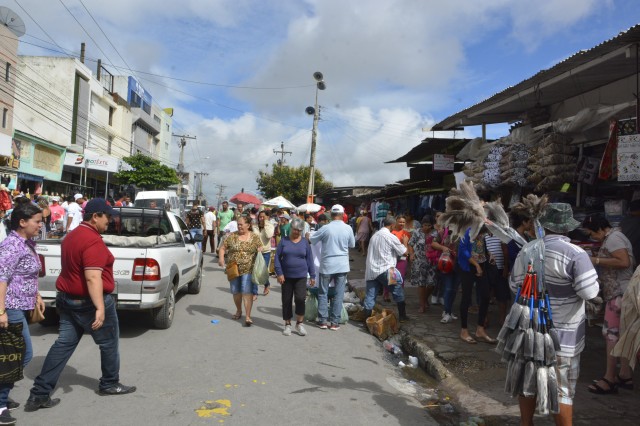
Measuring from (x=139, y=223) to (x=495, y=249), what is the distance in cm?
584

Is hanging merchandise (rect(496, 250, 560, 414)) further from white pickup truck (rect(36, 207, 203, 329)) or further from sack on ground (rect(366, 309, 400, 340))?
white pickup truck (rect(36, 207, 203, 329))

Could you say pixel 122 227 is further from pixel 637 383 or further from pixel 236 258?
pixel 637 383

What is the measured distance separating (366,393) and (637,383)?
2.90 meters

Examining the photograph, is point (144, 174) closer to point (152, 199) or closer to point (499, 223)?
point (152, 199)

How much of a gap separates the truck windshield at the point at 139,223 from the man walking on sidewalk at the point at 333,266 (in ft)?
9.24

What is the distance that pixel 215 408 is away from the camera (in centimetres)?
420

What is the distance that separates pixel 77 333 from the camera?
4.20 m

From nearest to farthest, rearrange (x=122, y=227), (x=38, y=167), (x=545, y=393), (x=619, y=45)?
(x=545, y=393) < (x=619, y=45) < (x=122, y=227) < (x=38, y=167)

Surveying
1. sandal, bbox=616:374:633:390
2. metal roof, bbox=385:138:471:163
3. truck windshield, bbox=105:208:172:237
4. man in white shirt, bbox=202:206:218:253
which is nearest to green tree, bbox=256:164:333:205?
man in white shirt, bbox=202:206:218:253

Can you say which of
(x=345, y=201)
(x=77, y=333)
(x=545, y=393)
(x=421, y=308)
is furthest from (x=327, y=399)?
(x=345, y=201)

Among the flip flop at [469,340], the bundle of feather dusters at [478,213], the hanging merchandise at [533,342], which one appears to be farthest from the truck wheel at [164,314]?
the hanging merchandise at [533,342]

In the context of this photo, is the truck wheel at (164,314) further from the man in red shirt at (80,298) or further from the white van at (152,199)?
the white van at (152,199)

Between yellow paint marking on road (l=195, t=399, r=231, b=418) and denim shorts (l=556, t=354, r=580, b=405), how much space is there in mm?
2638

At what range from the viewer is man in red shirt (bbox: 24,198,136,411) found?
402 cm
